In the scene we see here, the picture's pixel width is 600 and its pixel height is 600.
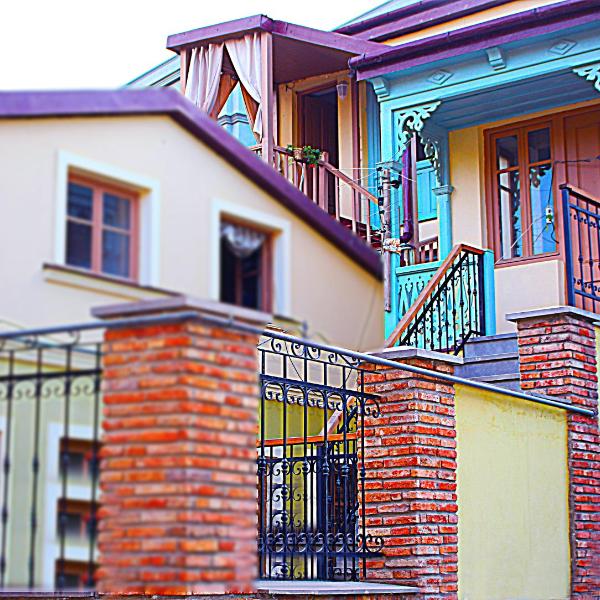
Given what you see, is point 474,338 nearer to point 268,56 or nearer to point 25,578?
point 268,56

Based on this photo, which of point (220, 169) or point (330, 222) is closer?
point (220, 169)

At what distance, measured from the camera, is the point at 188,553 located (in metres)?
4.25

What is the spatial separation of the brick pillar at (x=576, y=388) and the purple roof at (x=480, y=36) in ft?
10.9

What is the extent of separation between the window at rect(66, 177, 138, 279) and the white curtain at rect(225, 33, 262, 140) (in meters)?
10.8

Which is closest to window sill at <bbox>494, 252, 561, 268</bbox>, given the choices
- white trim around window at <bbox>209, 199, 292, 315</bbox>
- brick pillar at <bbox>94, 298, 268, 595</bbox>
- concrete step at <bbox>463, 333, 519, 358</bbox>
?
concrete step at <bbox>463, 333, 519, 358</bbox>

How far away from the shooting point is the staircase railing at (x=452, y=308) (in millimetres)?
11320

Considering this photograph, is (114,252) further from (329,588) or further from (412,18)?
(412,18)

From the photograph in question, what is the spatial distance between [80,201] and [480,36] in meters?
9.48

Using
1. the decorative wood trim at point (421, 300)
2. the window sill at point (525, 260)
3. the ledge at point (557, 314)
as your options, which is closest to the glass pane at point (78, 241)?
the ledge at point (557, 314)

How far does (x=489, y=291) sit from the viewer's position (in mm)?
12750

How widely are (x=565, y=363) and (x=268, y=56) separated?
20.9ft

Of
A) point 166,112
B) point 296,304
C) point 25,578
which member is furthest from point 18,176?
point 25,578

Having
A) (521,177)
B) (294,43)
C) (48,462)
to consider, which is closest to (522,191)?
(521,177)

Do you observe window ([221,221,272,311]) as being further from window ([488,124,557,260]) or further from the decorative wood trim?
window ([488,124,557,260])
